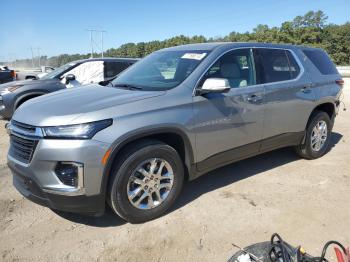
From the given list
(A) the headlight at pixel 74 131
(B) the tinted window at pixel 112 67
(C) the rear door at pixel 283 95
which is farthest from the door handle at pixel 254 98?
(B) the tinted window at pixel 112 67

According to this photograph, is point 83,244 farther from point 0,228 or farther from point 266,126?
point 266,126

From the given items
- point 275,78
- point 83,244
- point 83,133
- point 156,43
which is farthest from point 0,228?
point 156,43

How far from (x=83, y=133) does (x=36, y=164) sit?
520 mm

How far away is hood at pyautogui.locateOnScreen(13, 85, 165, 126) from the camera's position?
3020 mm

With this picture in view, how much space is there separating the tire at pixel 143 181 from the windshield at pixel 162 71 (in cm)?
72

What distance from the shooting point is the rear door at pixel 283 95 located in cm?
444

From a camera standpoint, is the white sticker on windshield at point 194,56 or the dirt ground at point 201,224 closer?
the dirt ground at point 201,224

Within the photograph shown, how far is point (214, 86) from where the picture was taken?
3.54 m

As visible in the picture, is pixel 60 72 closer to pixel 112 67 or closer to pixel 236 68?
pixel 112 67

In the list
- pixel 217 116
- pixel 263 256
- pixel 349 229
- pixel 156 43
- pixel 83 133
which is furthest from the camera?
pixel 156 43

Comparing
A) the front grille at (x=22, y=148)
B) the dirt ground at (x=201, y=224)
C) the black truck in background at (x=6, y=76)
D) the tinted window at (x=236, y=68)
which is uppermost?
the tinted window at (x=236, y=68)

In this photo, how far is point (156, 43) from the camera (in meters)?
86.2

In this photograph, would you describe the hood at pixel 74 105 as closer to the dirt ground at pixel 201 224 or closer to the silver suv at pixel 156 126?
the silver suv at pixel 156 126

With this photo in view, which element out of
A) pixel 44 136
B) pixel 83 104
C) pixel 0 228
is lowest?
pixel 0 228
